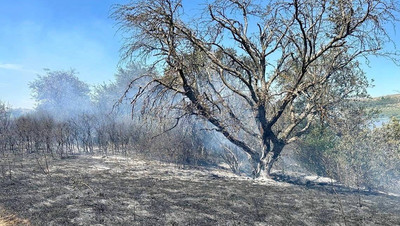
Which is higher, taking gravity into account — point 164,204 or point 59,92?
point 59,92

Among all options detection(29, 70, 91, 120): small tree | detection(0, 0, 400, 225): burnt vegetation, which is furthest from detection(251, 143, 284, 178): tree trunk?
detection(29, 70, 91, 120): small tree

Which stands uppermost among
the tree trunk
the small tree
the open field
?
the small tree

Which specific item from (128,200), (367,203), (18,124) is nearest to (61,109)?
(18,124)

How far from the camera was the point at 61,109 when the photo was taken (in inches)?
1286

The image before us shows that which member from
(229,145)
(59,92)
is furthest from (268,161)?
(59,92)

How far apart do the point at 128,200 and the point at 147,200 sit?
0.41m

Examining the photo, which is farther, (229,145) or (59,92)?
(59,92)

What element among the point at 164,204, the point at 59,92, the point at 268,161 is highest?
the point at 59,92

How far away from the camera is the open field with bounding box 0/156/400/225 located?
4.77 meters

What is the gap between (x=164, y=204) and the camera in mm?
5730

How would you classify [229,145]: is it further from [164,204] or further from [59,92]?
[59,92]

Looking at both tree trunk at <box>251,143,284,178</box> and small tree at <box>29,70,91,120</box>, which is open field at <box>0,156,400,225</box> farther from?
small tree at <box>29,70,91,120</box>

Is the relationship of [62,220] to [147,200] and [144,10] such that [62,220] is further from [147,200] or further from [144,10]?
[144,10]

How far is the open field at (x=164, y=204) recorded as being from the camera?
477 cm
